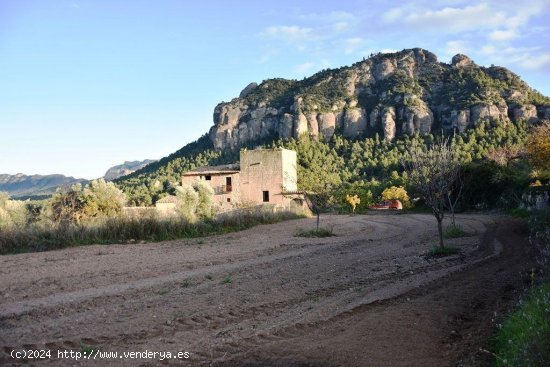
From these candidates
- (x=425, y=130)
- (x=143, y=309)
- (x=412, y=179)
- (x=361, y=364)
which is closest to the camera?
(x=361, y=364)

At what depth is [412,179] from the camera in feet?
48.1

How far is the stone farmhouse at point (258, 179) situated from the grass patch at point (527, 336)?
3918 centimetres

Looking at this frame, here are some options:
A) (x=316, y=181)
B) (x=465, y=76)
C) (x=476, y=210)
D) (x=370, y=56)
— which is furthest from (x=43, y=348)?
(x=370, y=56)

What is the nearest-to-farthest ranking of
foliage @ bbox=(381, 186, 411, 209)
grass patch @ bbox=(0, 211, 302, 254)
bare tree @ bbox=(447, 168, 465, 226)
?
grass patch @ bbox=(0, 211, 302, 254), bare tree @ bbox=(447, 168, 465, 226), foliage @ bbox=(381, 186, 411, 209)

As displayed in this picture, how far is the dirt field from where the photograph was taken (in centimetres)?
521

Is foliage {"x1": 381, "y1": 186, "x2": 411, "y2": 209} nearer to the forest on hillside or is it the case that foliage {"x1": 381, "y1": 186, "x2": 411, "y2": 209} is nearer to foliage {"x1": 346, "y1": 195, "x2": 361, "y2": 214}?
the forest on hillside

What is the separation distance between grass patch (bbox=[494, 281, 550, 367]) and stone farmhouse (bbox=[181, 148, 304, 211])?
129 feet

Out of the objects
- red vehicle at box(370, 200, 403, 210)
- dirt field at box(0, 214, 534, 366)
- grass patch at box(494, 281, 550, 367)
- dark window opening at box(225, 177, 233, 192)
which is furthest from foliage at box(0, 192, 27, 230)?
red vehicle at box(370, 200, 403, 210)

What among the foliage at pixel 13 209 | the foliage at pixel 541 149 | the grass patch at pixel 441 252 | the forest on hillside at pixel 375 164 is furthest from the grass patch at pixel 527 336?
the forest on hillside at pixel 375 164

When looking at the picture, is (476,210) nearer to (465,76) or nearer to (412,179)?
(412,179)

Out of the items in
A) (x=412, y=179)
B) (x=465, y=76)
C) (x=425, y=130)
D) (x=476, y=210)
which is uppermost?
(x=465, y=76)

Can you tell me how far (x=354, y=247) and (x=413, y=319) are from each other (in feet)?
28.1

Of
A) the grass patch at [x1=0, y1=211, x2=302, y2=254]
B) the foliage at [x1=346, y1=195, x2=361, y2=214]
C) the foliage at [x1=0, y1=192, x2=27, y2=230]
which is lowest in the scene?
the foliage at [x1=346, y1=195, x2=361, y2=214]

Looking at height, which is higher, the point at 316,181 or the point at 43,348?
the point at 316,181
